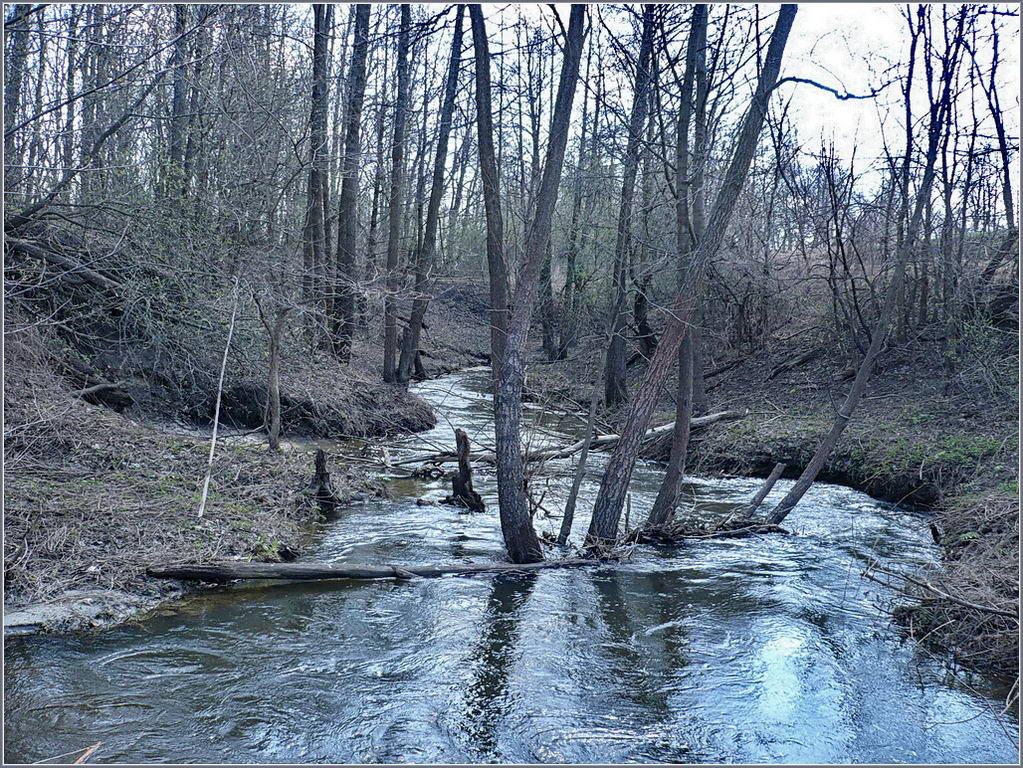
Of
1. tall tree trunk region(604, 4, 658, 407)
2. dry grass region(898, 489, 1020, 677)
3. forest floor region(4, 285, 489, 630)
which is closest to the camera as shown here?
A: dry grass region(898, 489, 1020, 677)

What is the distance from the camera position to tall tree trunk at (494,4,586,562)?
8.65 meters

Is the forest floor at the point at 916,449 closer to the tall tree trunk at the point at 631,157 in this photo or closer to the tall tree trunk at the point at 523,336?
the tall tree trunk at the point at 631,157

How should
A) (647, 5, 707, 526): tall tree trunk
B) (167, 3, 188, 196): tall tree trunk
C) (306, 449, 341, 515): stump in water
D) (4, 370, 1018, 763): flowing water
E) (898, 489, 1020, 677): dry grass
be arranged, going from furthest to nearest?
(167, 3, 188, 196): tall tree trunk, (306, 449, 341, 515): stump in water, (647, 5, 707, 526): tall tree trunk, (898, 489, 1020, 677): dry grass, (4, 370, 1018, 763): flowing water

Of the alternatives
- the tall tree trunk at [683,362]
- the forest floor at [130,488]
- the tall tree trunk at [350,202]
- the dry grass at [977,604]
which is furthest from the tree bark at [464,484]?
the tall tree trunk at [350,202]

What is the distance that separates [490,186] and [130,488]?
5.31 metres

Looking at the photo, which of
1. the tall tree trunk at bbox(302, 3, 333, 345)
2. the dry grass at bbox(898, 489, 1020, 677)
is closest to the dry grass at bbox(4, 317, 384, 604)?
the tall tree trunk at bbox(302, 3, 333, 345)

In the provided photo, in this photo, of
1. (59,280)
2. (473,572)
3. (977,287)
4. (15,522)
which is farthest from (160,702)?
(977,287)

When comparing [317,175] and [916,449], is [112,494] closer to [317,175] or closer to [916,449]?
[916,449]

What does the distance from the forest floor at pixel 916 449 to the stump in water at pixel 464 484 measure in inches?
56.3

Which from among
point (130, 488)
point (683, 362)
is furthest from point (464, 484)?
point (130, 488)

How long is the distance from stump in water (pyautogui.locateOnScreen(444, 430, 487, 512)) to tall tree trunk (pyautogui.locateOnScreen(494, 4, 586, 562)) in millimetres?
2360

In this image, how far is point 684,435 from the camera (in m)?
10.5

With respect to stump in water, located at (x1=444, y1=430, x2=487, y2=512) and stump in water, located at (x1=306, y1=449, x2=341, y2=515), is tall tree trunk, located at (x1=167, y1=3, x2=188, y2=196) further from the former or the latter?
stump in water, located at (x1=444, y1=430, x2=487, y2=512)

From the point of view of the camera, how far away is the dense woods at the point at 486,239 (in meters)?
9.27
